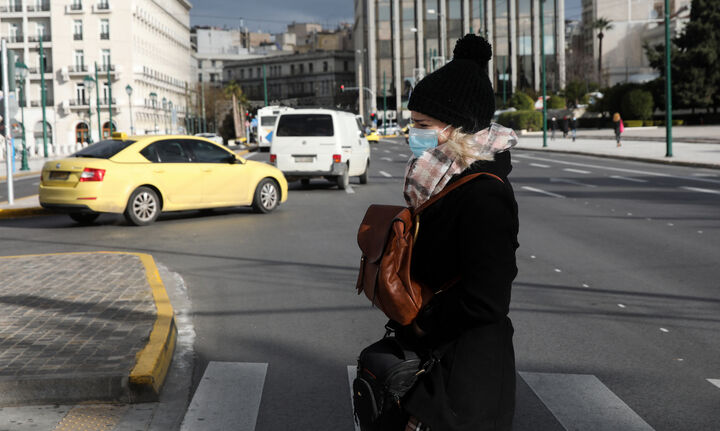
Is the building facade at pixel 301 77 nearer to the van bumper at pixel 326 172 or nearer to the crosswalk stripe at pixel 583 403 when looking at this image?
the van bumper at pixel 326 172

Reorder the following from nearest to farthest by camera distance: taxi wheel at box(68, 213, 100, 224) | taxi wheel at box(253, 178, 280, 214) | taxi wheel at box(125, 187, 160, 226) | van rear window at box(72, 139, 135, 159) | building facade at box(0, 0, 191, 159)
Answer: taxi wheel at box(125, 187, 160, 226) < van rear window at box(72, 139, 135, 159) < taxi wheel at box(68, 213, 100, 224) < taxi wheel at box(253, 178, 280, 214) < building facade at box(0, 0, 191, 159)

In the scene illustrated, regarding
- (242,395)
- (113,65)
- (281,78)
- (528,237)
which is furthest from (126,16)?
(242,395)

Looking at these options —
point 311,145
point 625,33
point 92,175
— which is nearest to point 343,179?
point 311,145

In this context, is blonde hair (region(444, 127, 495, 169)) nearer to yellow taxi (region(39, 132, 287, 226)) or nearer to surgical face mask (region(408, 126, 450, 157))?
surgical face mask (region(408, 126, 450, 157))

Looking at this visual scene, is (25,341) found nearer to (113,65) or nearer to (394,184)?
(394,184)

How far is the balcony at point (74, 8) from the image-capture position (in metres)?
96.4

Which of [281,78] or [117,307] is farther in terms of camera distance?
[281,78]

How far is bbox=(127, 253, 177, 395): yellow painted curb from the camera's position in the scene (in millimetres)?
4992

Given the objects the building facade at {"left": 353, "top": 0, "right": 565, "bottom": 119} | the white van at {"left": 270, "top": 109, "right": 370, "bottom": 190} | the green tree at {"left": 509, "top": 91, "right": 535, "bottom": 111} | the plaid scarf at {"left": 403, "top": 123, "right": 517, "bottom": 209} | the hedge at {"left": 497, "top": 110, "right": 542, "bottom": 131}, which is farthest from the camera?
the building facade at {"left": 353, "top": 0, "right": 565, "bottom": 119}

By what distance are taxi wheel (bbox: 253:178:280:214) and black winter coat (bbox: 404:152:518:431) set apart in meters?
13.7

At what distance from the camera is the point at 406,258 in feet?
8.23

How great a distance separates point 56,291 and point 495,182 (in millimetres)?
6205

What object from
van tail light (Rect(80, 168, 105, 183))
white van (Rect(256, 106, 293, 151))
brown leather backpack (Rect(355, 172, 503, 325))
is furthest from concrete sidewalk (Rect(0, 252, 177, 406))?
white van (Rect(256, 106, 293, 151))

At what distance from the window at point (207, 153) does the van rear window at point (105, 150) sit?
111 cm
